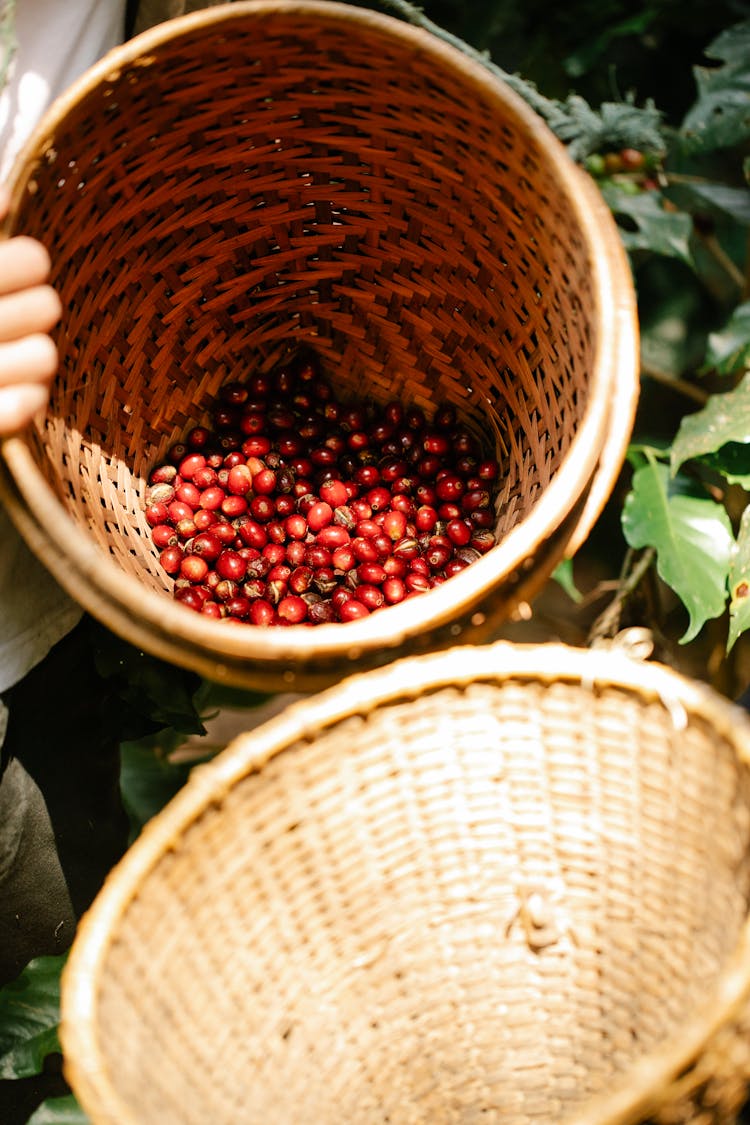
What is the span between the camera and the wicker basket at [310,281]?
81 centimetres

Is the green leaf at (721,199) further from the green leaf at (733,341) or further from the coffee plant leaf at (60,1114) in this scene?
the coffee plant leaf at (60,1114)

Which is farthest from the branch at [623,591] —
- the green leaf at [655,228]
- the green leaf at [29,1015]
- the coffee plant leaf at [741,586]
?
the green leaf at [29,1015]

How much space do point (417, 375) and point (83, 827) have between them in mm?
767

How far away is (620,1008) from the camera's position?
0.94 m

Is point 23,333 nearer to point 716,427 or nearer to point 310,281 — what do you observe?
point 310,281

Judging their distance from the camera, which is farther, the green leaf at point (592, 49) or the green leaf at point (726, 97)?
the green leaf at point (592, 49)

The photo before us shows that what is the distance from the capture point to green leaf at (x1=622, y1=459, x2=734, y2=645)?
1.21 meters

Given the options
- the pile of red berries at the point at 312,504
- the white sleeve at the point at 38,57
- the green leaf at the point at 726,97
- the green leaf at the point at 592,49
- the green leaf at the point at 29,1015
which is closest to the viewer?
the white sleeve at the point at 38,57

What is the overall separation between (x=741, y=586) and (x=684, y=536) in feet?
0.41

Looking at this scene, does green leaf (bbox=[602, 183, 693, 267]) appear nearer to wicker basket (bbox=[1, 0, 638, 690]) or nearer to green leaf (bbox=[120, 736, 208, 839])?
wicker basket (bbox=[1, 0, 638, 690])

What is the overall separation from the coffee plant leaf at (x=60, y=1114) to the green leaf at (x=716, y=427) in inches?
40.0

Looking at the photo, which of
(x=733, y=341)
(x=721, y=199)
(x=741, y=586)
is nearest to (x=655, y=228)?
(x=721, y=199)

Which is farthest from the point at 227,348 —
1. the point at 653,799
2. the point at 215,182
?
the point at 653,799

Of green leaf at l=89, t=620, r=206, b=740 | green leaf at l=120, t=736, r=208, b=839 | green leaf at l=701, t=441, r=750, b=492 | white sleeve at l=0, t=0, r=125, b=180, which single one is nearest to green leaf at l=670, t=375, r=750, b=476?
green leaf at l=701, t=441, r=750, b=492
